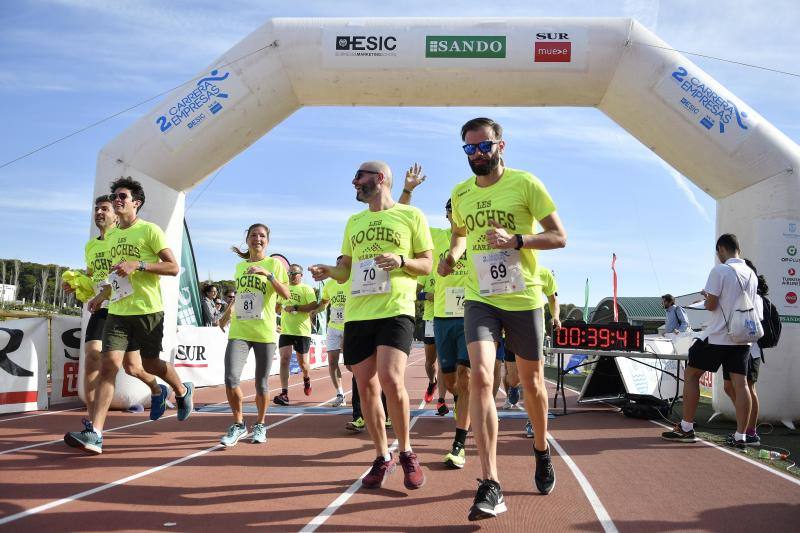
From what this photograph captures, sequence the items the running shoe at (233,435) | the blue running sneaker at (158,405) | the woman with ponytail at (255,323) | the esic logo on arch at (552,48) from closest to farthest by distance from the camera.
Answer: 1. the running shoe at (233,435)
2. the woman with ponytail at (255,323)
3. the blue running sneaker at (158,405)
4. the esic logo on arch at (552,48)

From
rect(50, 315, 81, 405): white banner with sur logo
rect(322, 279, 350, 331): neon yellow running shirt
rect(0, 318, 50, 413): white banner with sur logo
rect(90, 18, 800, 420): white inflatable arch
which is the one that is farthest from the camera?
rect(322, 279, 350, 331): neon yellow running shirt

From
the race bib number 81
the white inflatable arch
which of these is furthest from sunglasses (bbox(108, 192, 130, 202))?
the white inflatable arch

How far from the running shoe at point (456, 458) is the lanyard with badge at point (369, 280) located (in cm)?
162

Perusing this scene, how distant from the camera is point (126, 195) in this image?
233 inches

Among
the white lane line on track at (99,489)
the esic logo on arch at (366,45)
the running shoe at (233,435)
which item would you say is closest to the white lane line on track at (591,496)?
the running shoe at (233,435)

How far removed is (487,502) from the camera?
3312mm

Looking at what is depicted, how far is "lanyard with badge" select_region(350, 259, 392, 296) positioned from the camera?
4.33 metres

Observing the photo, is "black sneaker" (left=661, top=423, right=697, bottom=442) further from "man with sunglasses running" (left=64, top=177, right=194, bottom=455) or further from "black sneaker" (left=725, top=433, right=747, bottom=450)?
"man with sunglasses running" (left=64, top=177, right=194, bottom=455)

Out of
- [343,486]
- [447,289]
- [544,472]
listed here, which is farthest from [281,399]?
[544,472]

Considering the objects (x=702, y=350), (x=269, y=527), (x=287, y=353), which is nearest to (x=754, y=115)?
(x=702, y=350)

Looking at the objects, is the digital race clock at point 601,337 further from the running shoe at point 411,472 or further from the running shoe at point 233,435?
the running shoe at point 411,472

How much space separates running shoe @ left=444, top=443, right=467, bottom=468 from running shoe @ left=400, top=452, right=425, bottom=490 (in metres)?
0.83

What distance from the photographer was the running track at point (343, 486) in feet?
11.6

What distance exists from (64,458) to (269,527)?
9.23ft
